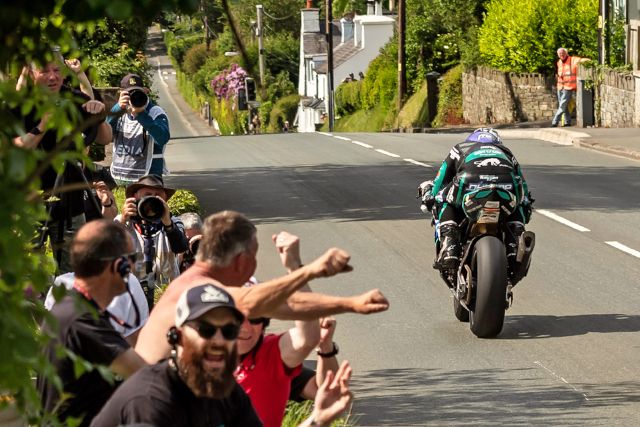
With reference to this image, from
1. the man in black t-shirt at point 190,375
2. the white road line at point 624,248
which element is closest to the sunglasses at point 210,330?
the man in black t-shirt at point 190,375

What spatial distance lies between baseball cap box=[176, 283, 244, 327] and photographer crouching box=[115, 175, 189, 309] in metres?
4.56

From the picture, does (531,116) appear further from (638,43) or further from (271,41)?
(271,41)

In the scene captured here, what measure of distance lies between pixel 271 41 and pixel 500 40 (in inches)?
2352

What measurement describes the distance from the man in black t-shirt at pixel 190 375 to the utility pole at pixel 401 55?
1850 inches

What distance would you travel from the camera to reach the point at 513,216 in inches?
441

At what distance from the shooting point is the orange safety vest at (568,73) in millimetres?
34375

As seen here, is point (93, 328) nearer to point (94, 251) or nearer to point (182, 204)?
point (94, 251)

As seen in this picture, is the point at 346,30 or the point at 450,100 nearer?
the point at 450,100

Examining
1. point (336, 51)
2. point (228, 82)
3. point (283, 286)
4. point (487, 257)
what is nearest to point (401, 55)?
point (228, 82)

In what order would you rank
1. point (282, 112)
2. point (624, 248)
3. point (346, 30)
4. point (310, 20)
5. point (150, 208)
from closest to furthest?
point (150, 208), point (624, 248), point (282, 112), point (310, 20), point (346, 30)

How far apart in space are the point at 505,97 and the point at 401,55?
10.3 metres

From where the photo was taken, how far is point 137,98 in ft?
35.8

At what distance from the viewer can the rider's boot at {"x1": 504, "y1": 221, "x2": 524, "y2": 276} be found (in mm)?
11188

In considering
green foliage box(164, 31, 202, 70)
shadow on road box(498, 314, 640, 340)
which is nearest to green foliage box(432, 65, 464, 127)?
shadow on road box(498, 314, 640, 340)
